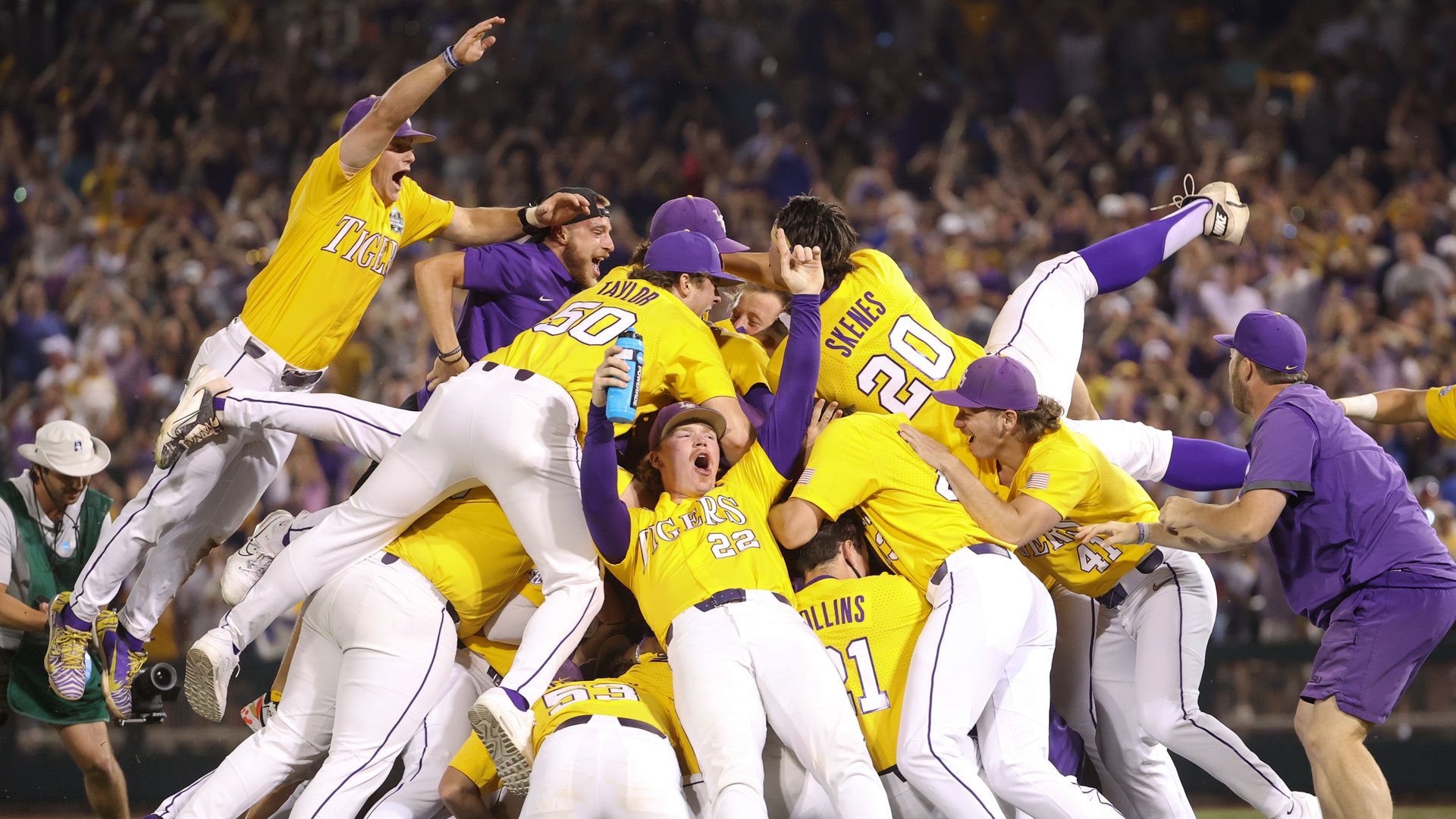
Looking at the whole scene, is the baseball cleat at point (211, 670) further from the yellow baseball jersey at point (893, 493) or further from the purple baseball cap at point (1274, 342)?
the purple baseball cap at point (1274, 342)

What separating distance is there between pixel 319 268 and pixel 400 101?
Result: 92 centimetres

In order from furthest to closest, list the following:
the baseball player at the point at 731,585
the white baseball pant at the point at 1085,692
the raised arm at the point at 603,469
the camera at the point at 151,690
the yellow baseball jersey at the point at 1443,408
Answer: the camera at the point at 151,690 → the white baseball pant at the point at 1085,692 → the yellow baseball jersey at the point at 1443,408 → the raised arm at the point at 603,469 → the baseball player at the point at 731,585

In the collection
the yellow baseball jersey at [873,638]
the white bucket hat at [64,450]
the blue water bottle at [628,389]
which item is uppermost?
the blue water bottle at [628,389]

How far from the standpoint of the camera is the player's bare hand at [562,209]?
7137mm

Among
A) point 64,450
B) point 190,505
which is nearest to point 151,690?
point 190,505

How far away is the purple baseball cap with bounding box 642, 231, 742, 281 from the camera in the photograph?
20.1 feet

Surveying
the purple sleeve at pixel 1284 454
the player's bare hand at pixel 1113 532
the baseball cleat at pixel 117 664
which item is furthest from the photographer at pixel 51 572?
the purple sleeve at pixel 1284 454

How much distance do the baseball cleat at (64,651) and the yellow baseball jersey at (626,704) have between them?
105 inches

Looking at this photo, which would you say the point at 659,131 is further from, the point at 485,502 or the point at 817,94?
the point at 485,502

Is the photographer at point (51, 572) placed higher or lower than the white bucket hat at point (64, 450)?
lower

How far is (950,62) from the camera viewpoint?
613 inches

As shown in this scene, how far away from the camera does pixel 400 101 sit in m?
6.27

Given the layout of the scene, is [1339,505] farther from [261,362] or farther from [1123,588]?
[261,362]

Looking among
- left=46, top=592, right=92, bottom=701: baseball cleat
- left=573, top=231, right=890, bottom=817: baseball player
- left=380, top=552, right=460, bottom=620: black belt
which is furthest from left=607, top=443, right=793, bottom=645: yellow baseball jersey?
left=46, top=592, right=92, bottom=701: baseball cleat
